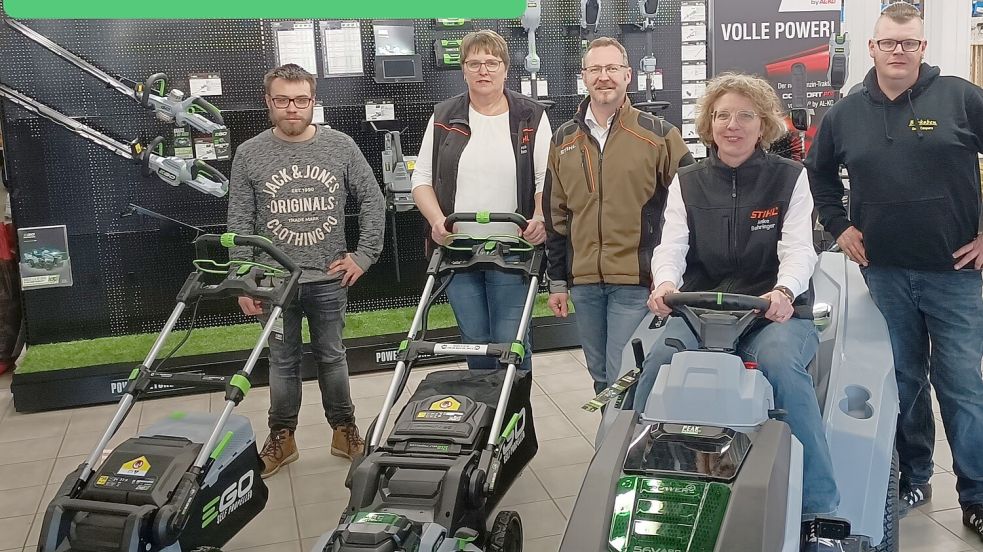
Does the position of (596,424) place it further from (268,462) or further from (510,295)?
(268,462)

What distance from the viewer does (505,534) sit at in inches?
114

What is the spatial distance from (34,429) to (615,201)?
11.2 feet

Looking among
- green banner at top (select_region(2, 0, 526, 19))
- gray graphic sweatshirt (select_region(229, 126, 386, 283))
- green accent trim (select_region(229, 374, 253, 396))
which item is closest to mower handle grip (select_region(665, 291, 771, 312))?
green accent trim (select_region(229, 374, 253, 396))

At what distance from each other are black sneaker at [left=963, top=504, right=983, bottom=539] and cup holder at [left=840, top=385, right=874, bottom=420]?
2.55 feet

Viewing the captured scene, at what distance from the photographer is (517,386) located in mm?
3326

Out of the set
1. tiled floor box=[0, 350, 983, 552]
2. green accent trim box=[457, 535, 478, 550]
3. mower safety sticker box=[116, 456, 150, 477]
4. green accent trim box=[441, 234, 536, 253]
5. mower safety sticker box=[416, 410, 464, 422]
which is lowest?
tiled floor box=[0, 350, 983, 552]

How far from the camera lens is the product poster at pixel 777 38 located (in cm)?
684

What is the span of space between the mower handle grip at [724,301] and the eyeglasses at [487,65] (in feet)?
4.60

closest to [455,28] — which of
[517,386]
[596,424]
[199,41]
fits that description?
[199,41]

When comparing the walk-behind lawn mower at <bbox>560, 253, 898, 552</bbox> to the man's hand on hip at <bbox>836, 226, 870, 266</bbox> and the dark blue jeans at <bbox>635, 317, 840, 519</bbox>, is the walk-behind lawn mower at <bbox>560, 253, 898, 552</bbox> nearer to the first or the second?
the dark blue jeans at <bbox>635, 317, 840, 519</bbox>

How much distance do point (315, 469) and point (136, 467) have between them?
1308 millimetres

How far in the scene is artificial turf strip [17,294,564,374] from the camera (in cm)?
531

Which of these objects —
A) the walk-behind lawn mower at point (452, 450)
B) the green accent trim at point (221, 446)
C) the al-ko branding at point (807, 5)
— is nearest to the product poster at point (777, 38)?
the al-ko branding at point (807, 5)

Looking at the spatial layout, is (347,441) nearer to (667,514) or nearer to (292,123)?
(292,123)
